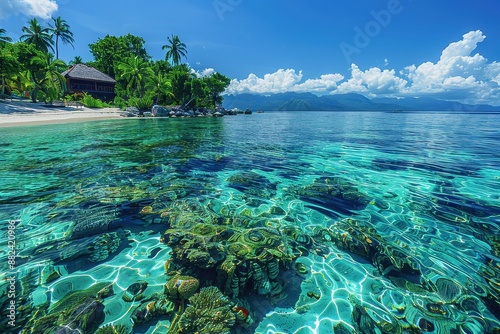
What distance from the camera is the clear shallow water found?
2975 mm

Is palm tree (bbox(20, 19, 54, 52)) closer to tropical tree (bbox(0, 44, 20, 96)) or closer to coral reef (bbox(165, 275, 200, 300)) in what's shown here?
tropical tree (bbox(0, 44, 20, 96))

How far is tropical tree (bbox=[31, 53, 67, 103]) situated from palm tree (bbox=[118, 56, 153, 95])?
35.7ft

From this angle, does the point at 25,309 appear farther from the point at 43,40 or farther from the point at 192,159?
the point at 43,40

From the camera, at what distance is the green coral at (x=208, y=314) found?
2592 millimetres

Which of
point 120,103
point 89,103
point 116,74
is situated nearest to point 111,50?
point 116,74

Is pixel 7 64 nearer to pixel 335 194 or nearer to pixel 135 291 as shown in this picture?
pixel 135 291

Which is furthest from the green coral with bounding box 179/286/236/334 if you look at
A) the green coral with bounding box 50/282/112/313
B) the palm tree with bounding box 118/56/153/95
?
the palm tree with bounding box 118/56/153/95

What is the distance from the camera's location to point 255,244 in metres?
4.03

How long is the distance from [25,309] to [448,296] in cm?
602

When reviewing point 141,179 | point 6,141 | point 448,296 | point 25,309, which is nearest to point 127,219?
point 25,309

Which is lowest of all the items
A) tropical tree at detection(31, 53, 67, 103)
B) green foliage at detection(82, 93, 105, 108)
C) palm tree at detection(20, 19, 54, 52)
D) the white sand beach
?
the white sand beach

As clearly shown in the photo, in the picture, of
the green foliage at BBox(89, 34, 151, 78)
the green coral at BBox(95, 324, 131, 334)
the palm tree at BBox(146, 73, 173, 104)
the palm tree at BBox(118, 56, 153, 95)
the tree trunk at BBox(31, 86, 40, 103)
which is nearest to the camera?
the green coral at BBox(95, 324, 131, 334)

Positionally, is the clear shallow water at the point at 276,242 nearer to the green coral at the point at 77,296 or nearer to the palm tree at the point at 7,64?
the green coral at the point at 77,296

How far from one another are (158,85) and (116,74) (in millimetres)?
16637
